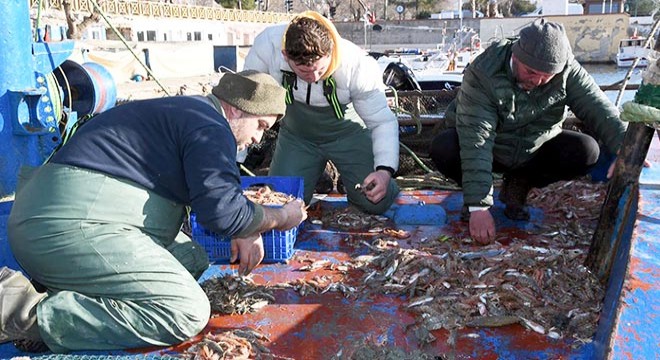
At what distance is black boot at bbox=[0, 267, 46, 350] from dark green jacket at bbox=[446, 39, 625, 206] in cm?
268

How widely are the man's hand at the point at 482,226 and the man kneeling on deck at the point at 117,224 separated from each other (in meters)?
1.77

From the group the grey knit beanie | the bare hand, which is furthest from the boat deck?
the grey knit beanie

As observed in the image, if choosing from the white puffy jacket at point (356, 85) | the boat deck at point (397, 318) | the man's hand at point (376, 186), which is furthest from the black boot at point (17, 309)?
the white puffy jacket at point (356, 85)

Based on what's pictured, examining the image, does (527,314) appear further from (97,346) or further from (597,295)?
(97,346)

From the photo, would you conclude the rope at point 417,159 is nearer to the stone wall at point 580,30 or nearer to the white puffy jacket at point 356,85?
the white puffy jacket at point 356,85

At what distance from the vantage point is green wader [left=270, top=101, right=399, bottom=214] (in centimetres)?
511

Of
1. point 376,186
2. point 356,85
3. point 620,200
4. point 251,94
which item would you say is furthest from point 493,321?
point 356,85

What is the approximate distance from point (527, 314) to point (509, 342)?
0.26 m


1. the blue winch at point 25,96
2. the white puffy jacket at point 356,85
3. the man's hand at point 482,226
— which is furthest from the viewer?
the white puffy jacket at point 356,85

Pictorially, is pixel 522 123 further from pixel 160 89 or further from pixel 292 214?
pixel 160 89

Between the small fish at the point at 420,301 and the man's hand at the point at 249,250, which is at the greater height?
the man's hand at the point at 249,250

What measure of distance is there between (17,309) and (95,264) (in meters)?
0.39

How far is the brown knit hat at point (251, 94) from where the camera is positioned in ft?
10.4

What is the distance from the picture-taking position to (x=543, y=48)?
3.92 meters
